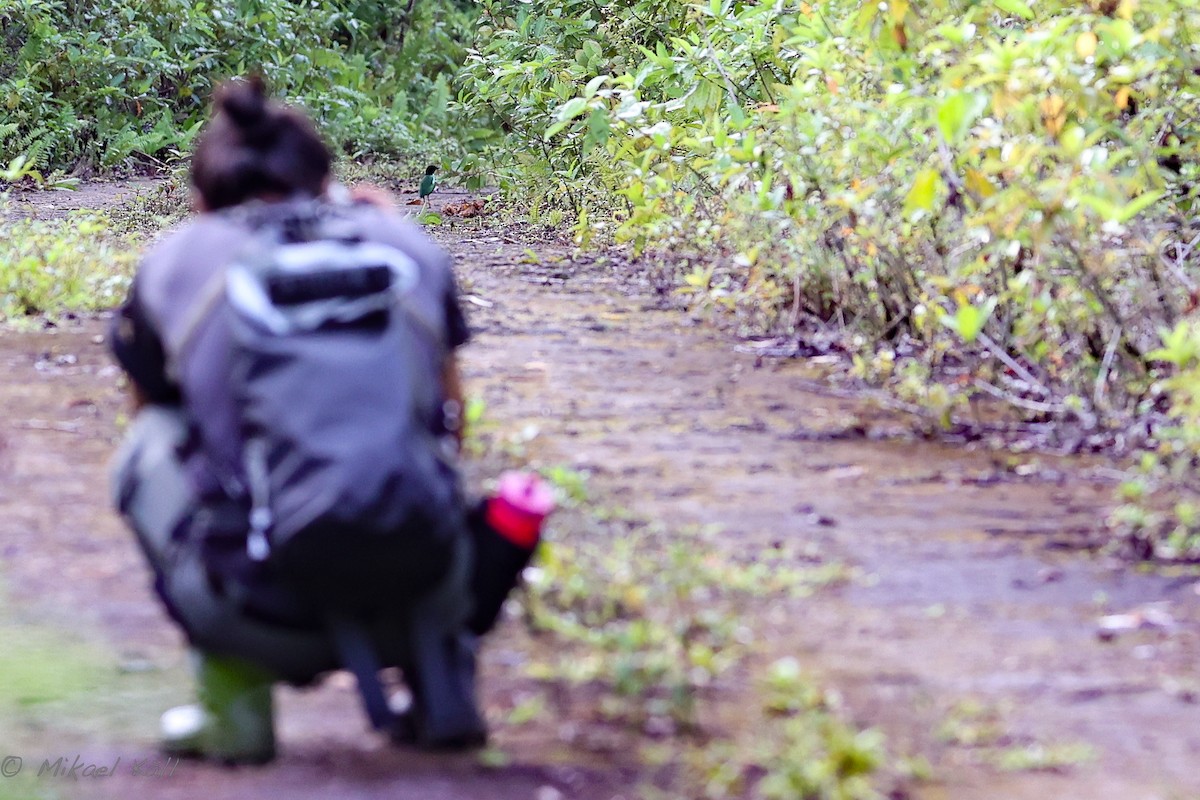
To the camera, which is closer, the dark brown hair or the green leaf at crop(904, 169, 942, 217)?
the dark brown hair

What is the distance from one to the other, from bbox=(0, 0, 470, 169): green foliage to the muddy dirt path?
7.56 metres

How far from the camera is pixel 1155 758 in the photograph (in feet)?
8.77

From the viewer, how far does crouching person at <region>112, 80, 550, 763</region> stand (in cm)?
236

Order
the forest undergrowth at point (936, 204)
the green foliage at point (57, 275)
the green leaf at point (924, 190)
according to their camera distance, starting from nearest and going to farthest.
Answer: the forest undergrowth at point (936, 204) < the green leaf at point (924, 190) < the green foliage at point (57, 275)

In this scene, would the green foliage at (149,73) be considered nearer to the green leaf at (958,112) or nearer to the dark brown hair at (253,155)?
the green leaf at (958,112)

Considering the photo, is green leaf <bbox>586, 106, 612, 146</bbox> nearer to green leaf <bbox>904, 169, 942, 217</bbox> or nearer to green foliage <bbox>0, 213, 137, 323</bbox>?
green foliage <bbox>0, 213, 137, 323</bbox>

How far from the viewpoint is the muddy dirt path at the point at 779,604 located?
260cm

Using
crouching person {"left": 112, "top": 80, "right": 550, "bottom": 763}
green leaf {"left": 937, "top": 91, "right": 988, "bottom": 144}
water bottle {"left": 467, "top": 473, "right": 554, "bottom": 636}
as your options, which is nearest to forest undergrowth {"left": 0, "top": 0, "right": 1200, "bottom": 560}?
green leaf {"left": 937, "top": 91, "right": 988, "bottom": 144}

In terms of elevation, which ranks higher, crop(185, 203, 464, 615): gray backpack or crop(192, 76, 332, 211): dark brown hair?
crop(192, 76, 332, 211): dark brown hair

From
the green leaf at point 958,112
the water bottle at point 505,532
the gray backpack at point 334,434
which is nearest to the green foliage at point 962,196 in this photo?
the green leaf at point 958,112

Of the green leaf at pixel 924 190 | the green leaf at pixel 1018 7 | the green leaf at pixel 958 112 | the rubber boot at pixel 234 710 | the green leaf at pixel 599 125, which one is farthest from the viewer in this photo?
the green leaf at pixel 599 125

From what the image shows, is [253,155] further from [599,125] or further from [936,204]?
[599,125]

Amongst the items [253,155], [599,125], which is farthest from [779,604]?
[599,125]

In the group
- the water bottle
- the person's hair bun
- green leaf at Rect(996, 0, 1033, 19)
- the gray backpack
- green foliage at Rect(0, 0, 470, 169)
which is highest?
green leaf at Rect(996, 0, 1033, 19)
